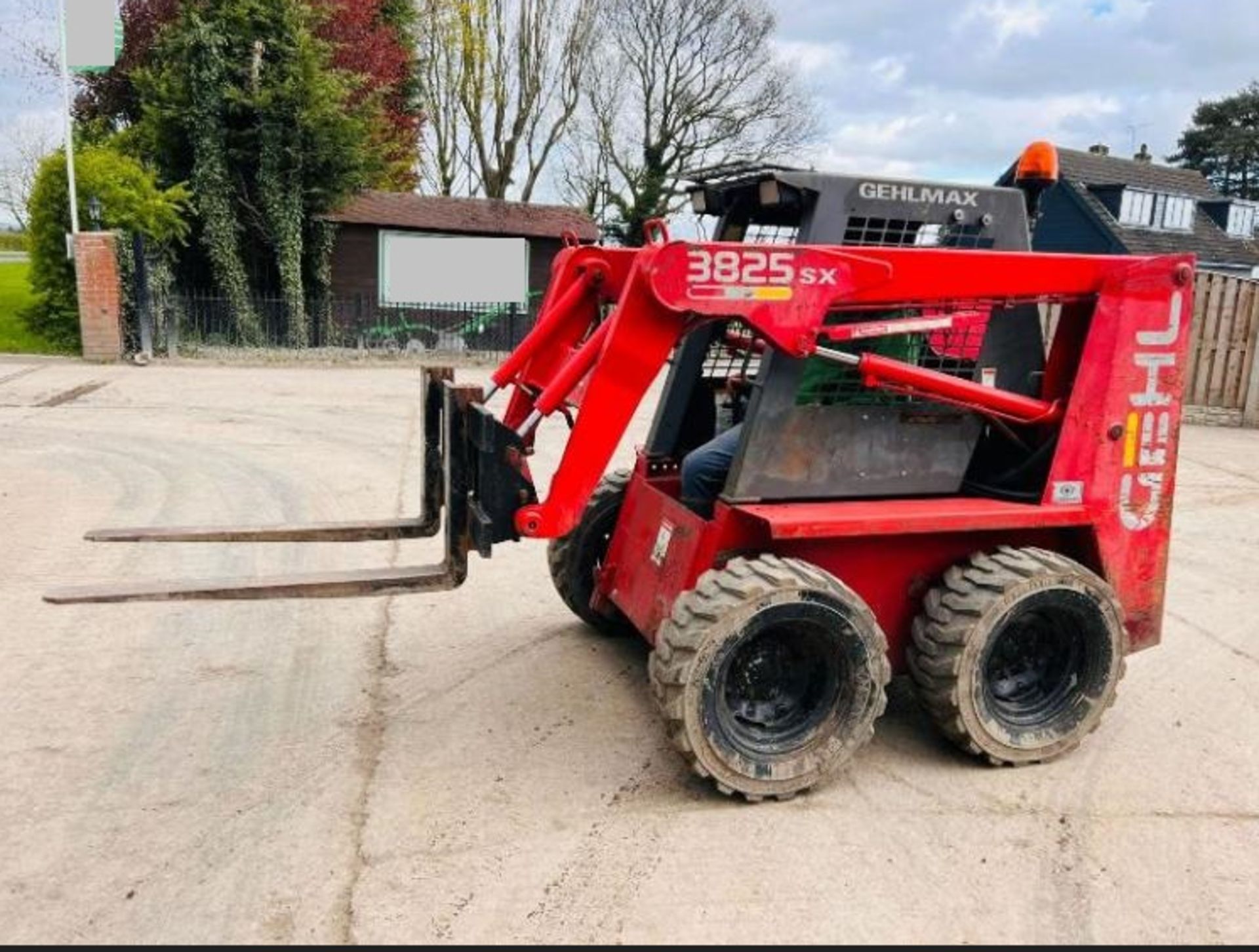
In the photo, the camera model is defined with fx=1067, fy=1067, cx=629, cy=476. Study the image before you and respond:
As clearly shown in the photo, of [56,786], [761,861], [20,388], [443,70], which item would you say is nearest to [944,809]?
[761,861]

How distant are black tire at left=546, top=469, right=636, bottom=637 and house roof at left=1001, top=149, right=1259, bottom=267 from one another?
31.3m

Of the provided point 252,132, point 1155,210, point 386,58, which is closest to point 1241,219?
point 1155,210

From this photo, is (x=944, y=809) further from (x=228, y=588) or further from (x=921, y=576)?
(x=228, y=588)

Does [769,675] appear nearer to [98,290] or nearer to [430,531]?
[430,531]

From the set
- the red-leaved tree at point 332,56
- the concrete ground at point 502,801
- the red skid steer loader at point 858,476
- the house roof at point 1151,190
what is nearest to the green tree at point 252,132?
the red-leaved tree at point 332,56

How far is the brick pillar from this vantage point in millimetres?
16391

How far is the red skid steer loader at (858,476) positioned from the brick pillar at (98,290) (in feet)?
46.2

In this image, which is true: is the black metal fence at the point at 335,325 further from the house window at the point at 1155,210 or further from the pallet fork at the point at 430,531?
the house window at the point at 1155,210

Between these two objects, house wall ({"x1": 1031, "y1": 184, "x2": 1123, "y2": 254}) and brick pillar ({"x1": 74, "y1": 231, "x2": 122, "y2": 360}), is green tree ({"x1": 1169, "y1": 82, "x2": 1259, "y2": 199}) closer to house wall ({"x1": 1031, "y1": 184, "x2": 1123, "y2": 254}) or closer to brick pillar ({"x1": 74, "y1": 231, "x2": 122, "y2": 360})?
house wall ({"x1": 1031, "y1": 184, "x2": 1123, "y2": 254})

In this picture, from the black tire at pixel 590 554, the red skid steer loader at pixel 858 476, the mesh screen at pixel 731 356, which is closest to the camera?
the red skid steer loader at pixel 858 476

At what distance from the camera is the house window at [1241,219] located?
1506 inches

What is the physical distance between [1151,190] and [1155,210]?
2.21 feet

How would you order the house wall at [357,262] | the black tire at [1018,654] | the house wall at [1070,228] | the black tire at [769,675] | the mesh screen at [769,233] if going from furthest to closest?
the house wall at [1070,228]
the house wall at [357,262]
the mesh screen at [769,233]
the black tire at [1018,654]
the black tire at [769,675]

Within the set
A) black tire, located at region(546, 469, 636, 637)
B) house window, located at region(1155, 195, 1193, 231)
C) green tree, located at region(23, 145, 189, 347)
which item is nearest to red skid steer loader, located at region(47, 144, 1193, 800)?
black tire, located at region(546, 469, 636, 637)
